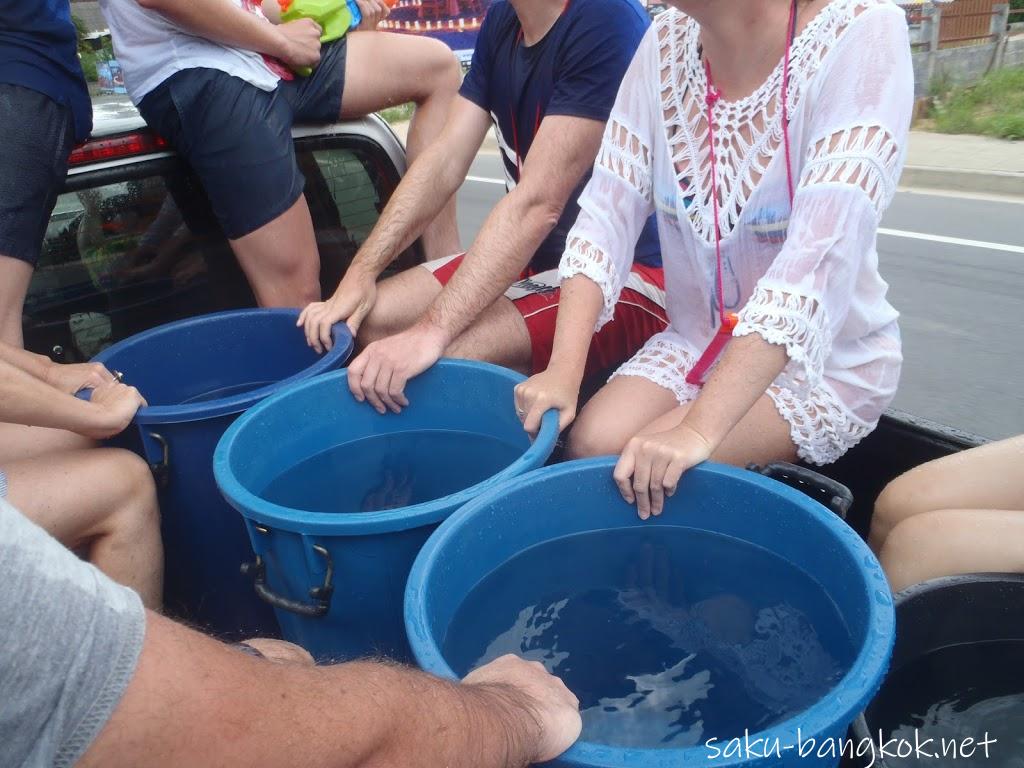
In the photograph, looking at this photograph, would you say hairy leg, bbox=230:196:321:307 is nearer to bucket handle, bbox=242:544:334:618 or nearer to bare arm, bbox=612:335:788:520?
bucket handle, bbox=242:544:334:618

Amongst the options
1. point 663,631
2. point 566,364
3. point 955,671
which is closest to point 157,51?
point 566,364

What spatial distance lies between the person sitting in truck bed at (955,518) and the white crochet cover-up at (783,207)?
0.20 metres

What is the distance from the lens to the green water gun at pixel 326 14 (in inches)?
94.5

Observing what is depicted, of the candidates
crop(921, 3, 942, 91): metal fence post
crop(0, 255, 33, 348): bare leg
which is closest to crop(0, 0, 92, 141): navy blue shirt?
crop(0, 255, 33, 348): bare leg

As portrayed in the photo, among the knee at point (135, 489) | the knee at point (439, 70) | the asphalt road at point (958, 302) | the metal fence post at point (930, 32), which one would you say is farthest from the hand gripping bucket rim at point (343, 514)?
the metal fence post at point (930, 32)

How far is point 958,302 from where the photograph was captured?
184 inches

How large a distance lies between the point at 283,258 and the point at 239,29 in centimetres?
55

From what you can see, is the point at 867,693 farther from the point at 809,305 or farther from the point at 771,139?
the point at 771,139

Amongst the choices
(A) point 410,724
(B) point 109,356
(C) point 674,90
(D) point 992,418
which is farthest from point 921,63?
Result: (A) point 410,724

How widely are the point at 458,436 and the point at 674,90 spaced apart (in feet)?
2.79

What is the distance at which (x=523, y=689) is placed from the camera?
3.53 ft

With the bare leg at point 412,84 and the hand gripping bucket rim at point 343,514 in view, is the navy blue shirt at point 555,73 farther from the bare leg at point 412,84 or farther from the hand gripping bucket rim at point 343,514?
the hand gripping bucket rim at point 343,514

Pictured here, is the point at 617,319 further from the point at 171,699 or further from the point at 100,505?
the point at 171,699

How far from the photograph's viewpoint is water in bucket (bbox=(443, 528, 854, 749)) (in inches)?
49.0
